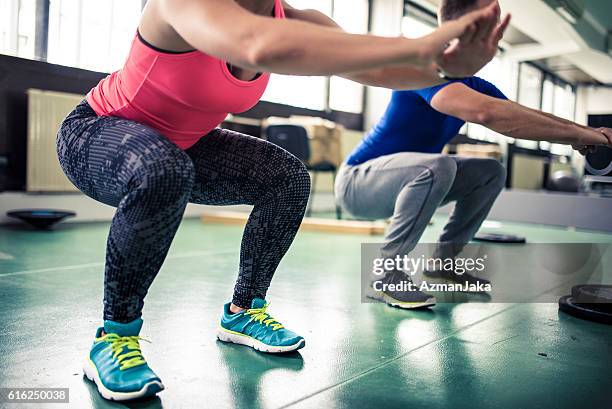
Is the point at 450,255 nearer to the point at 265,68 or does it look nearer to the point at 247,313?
the point at 247,313

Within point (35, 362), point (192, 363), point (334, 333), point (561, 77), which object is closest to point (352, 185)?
point (334, 333)

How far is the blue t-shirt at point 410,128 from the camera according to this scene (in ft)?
6.51

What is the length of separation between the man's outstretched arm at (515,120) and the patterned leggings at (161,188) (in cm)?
54

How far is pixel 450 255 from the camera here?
226 centimetres

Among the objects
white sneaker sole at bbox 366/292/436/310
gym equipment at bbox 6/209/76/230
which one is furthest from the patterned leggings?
gym equipment at bbox 6/209/76/230

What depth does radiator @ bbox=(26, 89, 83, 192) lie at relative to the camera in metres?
3.90

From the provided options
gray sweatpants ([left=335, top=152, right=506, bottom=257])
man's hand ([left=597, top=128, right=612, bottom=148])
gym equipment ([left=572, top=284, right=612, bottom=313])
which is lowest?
gym equipment ([left=572, top=284, right=612, bottom=313])

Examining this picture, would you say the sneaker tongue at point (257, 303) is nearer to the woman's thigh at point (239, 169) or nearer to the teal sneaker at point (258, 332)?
the teal sneaker at point (258, 332)

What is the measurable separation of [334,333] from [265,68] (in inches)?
36.6

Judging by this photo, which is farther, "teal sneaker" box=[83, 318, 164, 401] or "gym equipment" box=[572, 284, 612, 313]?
"gym equipment" box=[572, 284, 612, 313]

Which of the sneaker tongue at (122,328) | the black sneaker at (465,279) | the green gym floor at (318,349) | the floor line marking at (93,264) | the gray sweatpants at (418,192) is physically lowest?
the floor line marking at (93,264)

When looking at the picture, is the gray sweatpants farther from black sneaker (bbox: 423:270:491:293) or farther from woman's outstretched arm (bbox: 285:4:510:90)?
woman's outstretched arm (bbox: 285:4:510:90)

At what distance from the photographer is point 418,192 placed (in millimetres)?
1915

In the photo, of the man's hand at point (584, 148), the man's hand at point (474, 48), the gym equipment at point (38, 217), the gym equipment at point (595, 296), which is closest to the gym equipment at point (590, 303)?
the gym equipment at point (595, 296)
